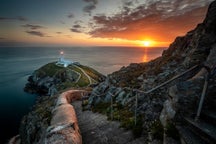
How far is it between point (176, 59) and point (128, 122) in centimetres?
571

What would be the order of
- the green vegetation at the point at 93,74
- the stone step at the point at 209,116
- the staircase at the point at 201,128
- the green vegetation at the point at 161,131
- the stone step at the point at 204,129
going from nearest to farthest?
the stone step at the point at 204,129
the staircase at the point at 201,128
the stone step at the point at 209,116
the green vegetation at the point at 161,131
the green vegetation at the point at 93,74

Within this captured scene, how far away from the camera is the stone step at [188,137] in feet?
12.0

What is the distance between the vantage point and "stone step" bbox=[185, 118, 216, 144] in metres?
3.44

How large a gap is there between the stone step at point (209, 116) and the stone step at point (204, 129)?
0.20 meters

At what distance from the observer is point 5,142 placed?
26516 millimetres

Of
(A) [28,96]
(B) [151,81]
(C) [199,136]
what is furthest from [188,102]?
(A) [28,96]

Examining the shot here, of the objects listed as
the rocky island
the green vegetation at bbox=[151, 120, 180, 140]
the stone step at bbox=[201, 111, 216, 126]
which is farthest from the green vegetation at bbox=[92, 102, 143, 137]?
the stone step at bbox=[201, 111, 216, 126]

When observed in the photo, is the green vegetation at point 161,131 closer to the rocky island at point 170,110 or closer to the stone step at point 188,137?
the rocky island at point 170,110

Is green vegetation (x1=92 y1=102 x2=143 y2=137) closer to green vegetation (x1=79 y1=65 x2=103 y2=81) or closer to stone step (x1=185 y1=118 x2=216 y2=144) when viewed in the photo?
stone step (x1=185 y1=118 x2=216 y2=144)

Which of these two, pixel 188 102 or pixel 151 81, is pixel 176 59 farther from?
pixel 188 102

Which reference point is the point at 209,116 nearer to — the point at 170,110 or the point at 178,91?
the point at 178,91

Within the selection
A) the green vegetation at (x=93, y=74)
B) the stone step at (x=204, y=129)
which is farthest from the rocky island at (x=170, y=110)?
the green vegetation at (x=93, y=74)

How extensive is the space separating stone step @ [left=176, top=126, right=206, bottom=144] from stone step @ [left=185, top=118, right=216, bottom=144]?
101 millimetres

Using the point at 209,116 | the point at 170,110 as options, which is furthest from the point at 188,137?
the point at 170,110
